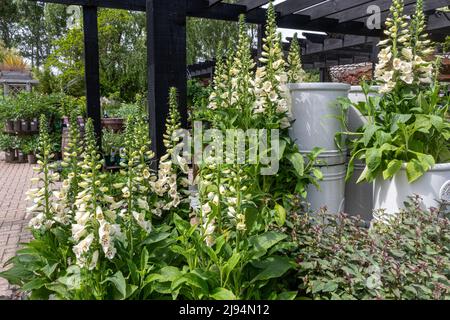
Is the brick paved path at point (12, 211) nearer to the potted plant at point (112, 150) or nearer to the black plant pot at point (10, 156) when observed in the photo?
the black plant pot at point (10, 156)

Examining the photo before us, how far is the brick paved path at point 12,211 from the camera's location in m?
3.11

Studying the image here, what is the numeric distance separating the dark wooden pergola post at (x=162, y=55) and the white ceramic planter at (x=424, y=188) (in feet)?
5.43

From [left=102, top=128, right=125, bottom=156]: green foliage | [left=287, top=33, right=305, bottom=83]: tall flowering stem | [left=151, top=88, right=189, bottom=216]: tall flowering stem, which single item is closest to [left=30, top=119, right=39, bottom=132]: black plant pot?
[left=102, top=128, right=125, bottom=156]: green foliage

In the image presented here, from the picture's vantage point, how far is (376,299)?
150cm

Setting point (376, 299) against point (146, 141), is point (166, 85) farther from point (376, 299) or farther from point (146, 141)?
point (376, 299)

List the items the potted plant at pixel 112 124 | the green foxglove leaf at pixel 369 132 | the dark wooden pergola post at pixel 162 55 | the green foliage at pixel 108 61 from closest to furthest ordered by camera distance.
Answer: the green foxglove leaf at pixel 369 132
the dark wooden pergola post at pixel 162 55
the potted plant at pixel 112 124
the green foliage at pixel 108 61

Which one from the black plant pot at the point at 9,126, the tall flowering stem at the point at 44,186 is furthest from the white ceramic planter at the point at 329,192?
the black plant pot at the point at 9,126

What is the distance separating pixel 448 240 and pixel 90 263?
1537 mm

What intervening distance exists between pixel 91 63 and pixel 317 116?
305 centimetres

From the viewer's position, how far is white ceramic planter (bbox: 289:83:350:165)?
2502 millimetres

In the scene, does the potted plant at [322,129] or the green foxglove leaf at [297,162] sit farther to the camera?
the potted plant at [322,129]

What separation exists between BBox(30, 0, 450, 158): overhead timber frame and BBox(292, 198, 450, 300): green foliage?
5.23 ft

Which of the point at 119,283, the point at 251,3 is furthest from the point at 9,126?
the point at 119,283

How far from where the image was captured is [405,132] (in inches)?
86.7
